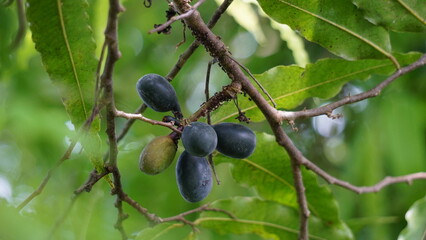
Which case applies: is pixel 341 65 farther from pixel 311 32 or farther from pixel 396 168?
A: pixel 396 168

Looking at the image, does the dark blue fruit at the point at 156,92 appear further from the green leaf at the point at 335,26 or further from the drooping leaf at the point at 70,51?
the green leaf at the point at 335,26

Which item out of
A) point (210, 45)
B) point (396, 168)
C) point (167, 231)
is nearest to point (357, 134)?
point (396, 168)

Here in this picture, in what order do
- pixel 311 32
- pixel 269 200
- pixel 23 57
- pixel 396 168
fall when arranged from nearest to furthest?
pixel 311 32 < pixel 269 200 < pixel 23 57 < pixel 396 168

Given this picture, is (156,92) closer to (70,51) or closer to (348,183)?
(70,51)

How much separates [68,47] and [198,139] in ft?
1.22

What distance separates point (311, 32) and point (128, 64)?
6.10ft

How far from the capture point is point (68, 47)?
1230 millimetres

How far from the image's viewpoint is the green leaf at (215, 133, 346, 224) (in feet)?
5.57

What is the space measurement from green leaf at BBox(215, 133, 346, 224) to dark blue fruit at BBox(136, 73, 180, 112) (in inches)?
18.2

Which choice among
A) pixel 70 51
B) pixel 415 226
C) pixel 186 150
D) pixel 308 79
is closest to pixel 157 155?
pixel 186 150

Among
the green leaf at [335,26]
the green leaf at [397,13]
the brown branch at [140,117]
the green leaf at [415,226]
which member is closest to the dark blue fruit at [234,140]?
the brown branch at [140,117]

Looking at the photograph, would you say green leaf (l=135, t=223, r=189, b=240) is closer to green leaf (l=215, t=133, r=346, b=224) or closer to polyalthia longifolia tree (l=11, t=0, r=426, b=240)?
polyalthia longifolia tree (l=11, t=0, r=426, b=240)

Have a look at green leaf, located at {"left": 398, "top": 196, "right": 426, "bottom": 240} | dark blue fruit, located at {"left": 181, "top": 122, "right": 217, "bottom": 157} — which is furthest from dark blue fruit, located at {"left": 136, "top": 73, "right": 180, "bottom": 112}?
green leaf, located at {"left": 398, "top": 196, "right": 426, "bottom": 240}

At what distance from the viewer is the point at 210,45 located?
122 cm
